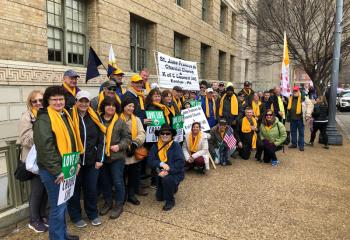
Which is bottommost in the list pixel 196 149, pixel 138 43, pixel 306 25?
pixel 196 149

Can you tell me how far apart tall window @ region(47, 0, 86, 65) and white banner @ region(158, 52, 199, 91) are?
3.12 meters

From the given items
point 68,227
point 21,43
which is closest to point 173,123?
point 68,227

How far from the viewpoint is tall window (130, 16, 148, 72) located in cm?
1123

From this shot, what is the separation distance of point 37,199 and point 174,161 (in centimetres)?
198

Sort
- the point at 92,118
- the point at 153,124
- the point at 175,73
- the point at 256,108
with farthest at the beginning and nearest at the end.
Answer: the point at 256,108 → the point at 175,73 → the point at 153,124 → the point at 92,118

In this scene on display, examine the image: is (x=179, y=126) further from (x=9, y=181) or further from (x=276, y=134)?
(x=9, y=181)

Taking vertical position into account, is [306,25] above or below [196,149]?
above

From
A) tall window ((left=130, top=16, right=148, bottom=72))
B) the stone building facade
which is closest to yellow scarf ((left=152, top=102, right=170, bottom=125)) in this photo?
the stone building facade

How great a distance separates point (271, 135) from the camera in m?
7.34

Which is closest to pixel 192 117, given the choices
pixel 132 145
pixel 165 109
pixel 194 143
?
pixel 194 143

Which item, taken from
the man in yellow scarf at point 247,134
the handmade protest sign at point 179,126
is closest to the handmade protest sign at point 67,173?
the handmade protest sign at point 179,126

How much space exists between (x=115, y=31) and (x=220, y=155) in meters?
5.40

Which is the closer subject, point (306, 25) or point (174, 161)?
point (174, 161)

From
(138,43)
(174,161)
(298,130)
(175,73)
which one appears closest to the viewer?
(174,161)
